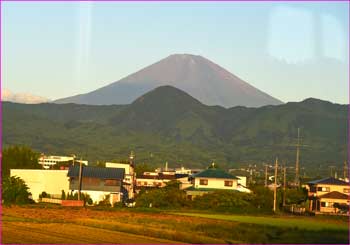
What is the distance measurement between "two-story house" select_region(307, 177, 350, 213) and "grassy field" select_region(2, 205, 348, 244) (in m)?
22.2

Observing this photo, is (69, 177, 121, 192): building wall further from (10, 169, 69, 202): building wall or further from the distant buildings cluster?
(10, 169, 69, 202): building wall

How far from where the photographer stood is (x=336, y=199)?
56094 mm

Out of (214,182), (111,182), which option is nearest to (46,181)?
(111,182)

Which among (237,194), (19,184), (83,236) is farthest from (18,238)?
(237,194)

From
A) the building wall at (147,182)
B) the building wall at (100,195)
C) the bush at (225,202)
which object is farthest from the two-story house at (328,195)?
the building wall at (147,182)

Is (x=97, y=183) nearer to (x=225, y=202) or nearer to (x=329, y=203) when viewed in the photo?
(x=225, y=202)

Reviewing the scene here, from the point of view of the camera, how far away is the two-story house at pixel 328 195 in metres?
55.6

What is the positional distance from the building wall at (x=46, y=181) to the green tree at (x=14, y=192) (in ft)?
29.9

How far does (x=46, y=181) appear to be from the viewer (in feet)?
182

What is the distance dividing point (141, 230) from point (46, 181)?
2942cm

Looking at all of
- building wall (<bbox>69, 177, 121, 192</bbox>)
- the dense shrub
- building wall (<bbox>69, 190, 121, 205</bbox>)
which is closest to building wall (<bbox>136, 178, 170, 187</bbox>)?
building wall (<bbox>69, 177, 121, 192</bbox>)

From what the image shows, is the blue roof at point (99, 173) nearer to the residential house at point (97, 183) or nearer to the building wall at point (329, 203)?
the residential house at point (97, 183)

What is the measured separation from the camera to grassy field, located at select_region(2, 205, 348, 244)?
22.8 m

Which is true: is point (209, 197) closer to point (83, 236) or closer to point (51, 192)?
point (51, 192)
